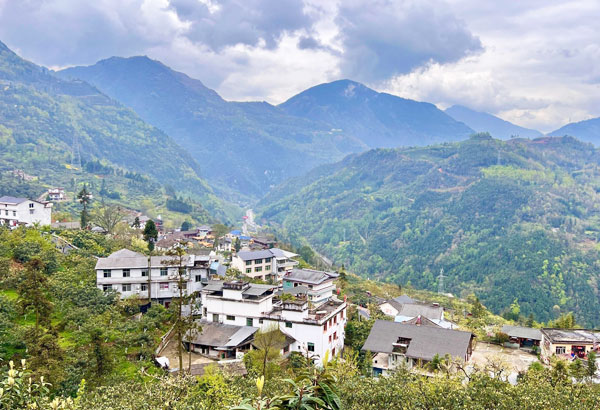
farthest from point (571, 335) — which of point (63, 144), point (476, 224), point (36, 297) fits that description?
point (63, 144)

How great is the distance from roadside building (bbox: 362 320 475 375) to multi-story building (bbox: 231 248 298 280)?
2232 cm

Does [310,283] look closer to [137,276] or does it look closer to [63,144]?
[137,276]

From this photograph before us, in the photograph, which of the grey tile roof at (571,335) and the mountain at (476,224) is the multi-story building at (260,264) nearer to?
the grey tile roof at (571,335)

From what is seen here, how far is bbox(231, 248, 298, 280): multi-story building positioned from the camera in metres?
53.5

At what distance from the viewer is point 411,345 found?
31.8 metres

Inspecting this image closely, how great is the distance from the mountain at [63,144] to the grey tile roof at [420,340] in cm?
9615

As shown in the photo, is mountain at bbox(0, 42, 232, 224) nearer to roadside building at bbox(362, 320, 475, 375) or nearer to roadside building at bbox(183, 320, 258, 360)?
roadside building at bbox(183, 320, 258, 360)

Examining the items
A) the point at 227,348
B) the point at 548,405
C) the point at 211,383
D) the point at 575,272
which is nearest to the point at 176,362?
the point at 227,348

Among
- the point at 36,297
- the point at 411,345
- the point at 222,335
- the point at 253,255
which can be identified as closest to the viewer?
the point at 36,297

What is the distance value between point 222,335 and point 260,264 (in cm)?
2267

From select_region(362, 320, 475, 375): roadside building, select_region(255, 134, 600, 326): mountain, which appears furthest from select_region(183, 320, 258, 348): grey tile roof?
select_region(255, 134, 600, 326): mountain

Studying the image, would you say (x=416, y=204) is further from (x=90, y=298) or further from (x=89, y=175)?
(x=90, y=298)

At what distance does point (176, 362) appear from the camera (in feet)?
94.6

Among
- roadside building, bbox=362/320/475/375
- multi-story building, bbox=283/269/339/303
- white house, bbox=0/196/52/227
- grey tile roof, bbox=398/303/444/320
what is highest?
white house, bbox=0/196/52/227
